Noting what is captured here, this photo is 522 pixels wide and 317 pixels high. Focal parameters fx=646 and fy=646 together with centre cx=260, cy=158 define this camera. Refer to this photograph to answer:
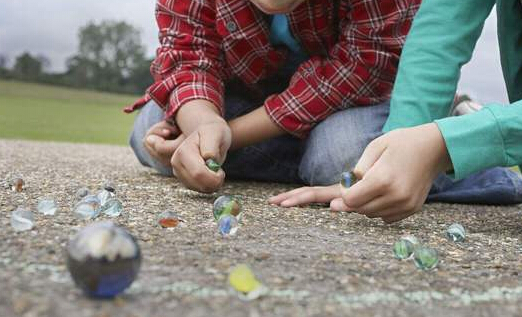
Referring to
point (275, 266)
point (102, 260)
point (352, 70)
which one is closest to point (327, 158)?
point (352, 70)

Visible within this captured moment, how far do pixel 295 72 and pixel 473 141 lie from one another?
1.03 meters

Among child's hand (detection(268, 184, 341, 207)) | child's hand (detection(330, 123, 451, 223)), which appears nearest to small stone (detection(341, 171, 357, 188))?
child's hand (detection(330, 123, 451, 223))

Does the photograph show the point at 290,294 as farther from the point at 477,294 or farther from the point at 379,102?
the point at 379,102

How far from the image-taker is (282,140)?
2.47 m

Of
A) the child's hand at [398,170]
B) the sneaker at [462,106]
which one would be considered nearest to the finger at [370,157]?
the child's hand at [398,170]

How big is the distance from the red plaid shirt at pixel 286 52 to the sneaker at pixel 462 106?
45 cm

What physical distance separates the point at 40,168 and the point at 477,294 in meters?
1.98

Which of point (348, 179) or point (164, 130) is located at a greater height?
point (348, 179)

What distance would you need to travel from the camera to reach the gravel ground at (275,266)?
2.83 ft

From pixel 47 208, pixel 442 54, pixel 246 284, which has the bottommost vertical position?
pixel 47 208

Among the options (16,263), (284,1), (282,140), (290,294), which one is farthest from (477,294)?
(282,140)

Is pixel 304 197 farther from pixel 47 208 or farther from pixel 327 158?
pixel 47 208

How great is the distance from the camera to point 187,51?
7.19 feet

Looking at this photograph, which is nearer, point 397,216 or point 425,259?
point 425,259
